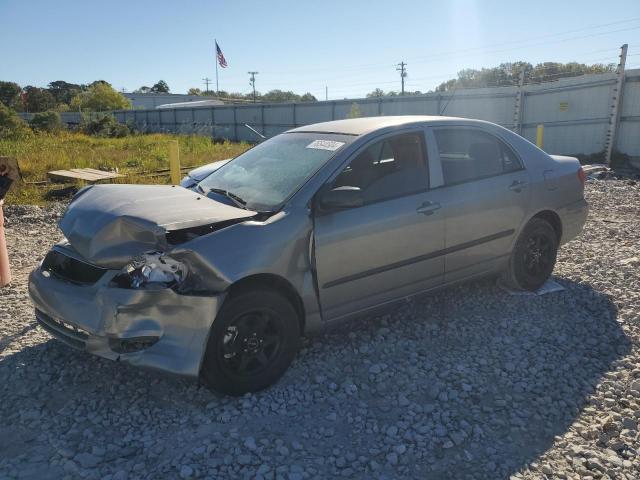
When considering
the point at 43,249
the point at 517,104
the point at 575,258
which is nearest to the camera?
the point at 575,258

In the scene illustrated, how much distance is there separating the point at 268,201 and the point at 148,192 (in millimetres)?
984

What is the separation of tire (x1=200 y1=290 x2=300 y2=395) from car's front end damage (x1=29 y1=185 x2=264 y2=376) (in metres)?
0.12

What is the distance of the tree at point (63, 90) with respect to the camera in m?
92.7

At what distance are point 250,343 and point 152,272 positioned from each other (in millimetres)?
762

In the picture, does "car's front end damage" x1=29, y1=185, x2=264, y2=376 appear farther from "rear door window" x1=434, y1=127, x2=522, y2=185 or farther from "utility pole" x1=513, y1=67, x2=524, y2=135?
"utility pole" x1=513, y1=67, x2=524, y2=135

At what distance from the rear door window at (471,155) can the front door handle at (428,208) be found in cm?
27

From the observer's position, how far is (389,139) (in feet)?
13.6

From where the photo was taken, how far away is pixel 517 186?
4.70 metres

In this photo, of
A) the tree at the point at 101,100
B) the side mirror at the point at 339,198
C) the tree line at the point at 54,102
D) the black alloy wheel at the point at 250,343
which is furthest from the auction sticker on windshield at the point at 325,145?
the tree at the point at 101,100

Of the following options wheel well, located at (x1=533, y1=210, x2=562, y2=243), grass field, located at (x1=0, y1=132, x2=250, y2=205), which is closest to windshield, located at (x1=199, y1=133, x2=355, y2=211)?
wheel well, located at (x1=533, y1=210, x2=562, y2=243)

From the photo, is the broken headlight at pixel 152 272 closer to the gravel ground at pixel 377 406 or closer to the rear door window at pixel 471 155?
the gravel ground at pixel 377 406

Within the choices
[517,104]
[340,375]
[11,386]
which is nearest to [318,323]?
[340,375]

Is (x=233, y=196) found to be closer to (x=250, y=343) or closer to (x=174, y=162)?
(x=250, y=343)

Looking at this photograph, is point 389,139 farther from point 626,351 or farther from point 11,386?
point 11,386
